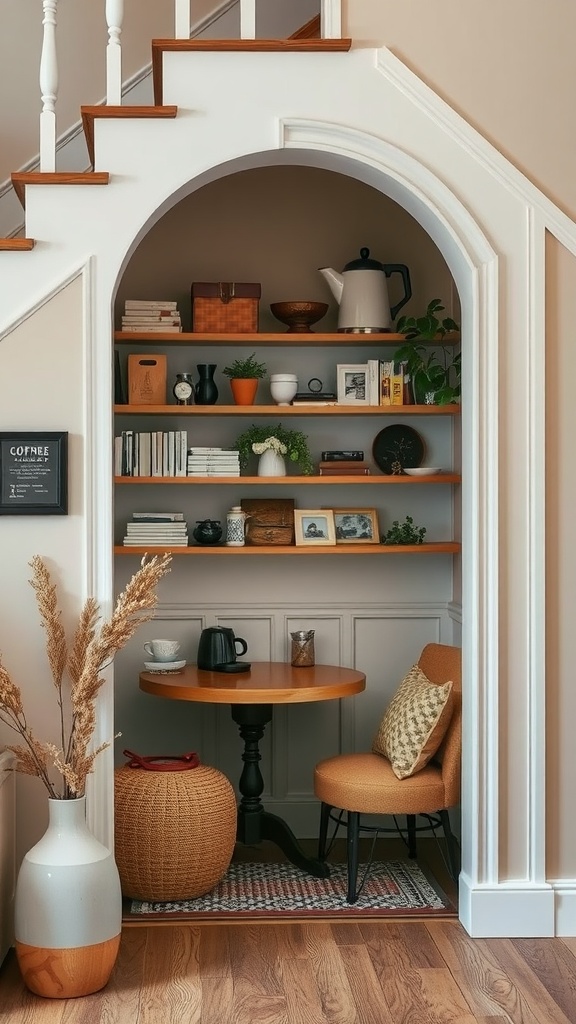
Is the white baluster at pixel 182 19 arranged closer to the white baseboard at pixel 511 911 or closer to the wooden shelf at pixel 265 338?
the wooden shelf at pixel 265 338

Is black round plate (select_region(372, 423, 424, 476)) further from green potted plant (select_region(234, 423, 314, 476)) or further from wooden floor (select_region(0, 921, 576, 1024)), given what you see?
wooden floor (select_region(0, 921, 576, 1024))

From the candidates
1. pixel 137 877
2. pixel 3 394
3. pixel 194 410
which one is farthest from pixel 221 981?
pixel 194 410

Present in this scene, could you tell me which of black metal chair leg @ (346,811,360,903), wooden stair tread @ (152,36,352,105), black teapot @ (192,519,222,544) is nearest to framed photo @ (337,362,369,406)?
black teapot @ (192,519,222,544)

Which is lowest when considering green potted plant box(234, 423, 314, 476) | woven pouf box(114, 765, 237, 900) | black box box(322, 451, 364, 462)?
woven pouf box(114, 765, 237, 900)

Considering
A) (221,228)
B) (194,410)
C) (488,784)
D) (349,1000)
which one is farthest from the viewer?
(221,228)

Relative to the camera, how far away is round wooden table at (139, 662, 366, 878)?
3.96 meters

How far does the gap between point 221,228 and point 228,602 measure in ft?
5.23

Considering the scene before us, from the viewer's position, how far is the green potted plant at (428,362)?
435 cm

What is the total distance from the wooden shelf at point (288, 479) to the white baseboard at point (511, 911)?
5.28ft

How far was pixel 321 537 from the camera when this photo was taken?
14.9 feet

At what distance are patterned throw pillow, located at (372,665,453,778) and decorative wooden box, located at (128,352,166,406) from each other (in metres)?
1.57

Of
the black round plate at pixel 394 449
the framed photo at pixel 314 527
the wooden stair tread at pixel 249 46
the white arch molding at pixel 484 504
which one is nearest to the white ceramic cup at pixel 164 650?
the framed photo at pixel 314 527

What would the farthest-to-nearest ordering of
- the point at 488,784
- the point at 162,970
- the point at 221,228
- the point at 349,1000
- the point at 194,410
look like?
1. the point at 221,228
2. the point at 194,410
3. the point at 488,784
4. the point at 162,970
5. the point at 349,1000

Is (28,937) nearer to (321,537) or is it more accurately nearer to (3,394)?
(3,394)
